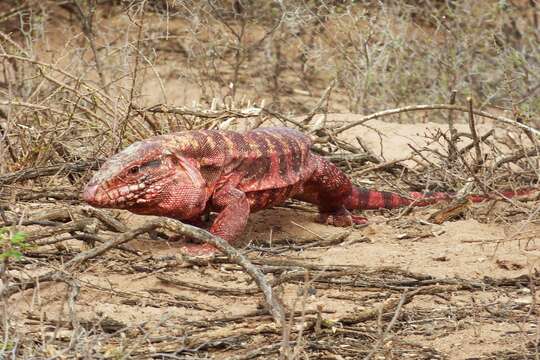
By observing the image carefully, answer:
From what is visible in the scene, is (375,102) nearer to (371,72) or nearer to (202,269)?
(371,72)

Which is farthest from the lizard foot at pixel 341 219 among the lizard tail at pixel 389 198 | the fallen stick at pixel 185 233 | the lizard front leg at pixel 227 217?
the fallen stick at pixel 185 233

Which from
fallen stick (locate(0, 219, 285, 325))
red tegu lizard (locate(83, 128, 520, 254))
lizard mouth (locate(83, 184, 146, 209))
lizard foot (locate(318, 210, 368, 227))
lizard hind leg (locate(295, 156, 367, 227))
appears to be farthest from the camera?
lizard foot (locate(318, 210, 368, 227))

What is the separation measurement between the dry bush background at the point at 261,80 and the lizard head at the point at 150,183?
27.3 inches

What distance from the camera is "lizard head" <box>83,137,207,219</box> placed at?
17.9 feet

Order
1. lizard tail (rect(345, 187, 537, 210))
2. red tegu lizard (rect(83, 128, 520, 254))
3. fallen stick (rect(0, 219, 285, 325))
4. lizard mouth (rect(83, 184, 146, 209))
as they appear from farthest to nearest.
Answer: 1. lizard tail (rect(345, 187, 537, 210))
2. red tegu lizard (rect(83, 128, 520, 254))
3. lizard mouth (rect(83, 184, 146, 209))
4. fallen stick (rect(0, 219, 285, 325))

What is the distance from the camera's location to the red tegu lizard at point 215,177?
553 centimetres

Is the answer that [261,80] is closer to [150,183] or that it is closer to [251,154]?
[251,154]

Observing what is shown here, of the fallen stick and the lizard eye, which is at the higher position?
the lizard eye

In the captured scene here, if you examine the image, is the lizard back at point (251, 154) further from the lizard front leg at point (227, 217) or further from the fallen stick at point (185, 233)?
the fallen stick at point (185, 233)

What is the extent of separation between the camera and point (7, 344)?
3842 millimetres

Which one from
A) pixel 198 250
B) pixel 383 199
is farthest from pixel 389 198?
pixel 198 250

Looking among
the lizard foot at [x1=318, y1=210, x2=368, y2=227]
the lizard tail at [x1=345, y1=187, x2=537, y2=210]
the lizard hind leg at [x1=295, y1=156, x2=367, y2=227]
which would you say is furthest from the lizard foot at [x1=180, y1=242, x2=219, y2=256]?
the lizard tail at [x1=345, y1=187, x2=537, y2=210]

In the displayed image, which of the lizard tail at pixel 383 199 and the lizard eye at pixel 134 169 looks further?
the lizard tail at pixel 383 199

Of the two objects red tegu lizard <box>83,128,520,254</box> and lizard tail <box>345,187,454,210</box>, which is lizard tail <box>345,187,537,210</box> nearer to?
lizard tail <box>345,187,454,210</box>
